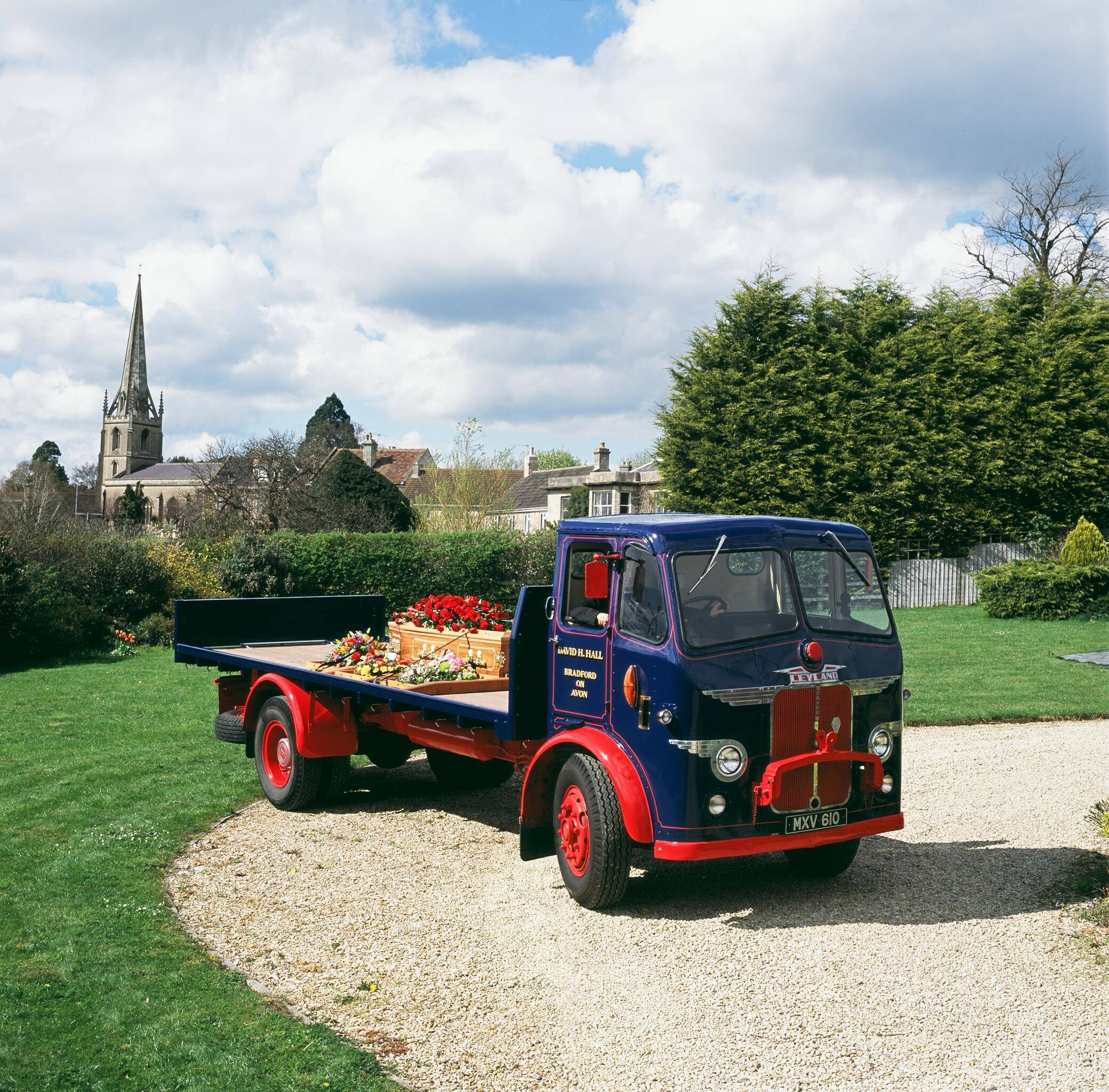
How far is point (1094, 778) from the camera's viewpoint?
412 inches

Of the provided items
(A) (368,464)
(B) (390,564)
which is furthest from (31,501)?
(B) (390,564)

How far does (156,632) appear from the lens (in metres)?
22.3

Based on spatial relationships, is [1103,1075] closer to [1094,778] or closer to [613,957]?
[613,957]

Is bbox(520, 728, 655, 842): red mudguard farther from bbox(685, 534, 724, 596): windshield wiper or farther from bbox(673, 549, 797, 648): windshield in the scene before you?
bbox(685, 534, 724, 596): windshield wiper

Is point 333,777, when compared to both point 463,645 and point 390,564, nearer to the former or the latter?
Result: point 463,645

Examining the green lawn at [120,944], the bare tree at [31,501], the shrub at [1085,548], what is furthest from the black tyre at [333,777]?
the shrub at [1085,548]

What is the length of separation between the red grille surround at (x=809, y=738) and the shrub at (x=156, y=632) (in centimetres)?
1818

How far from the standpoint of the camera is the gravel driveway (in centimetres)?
477

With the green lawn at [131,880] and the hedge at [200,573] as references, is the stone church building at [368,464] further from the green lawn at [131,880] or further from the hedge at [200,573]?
the green lawn at [131,880]

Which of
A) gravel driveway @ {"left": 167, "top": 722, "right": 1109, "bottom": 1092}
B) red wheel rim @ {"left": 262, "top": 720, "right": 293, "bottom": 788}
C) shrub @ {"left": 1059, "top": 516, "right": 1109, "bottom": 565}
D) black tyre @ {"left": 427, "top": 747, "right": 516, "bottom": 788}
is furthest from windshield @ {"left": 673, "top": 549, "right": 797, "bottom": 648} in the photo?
shrub @ {"left": 1059, "top": 516, "right": 1109, "bottom": 565}

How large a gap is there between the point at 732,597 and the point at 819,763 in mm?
1117

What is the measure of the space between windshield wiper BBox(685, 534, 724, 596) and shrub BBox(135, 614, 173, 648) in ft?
58.7

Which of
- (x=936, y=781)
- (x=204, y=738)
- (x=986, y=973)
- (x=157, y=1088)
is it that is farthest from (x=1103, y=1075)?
(x=204, y=738)

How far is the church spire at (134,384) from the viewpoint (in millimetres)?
118188
